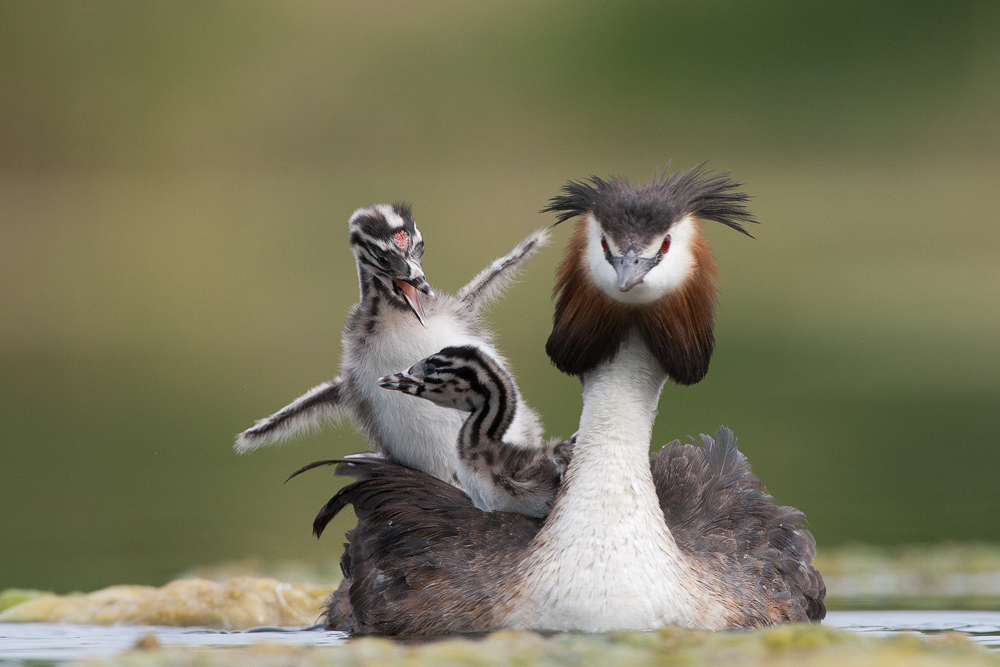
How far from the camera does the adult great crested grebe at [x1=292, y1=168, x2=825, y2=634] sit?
7.41m

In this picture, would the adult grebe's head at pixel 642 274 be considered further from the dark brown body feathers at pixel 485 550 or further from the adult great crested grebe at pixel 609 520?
the dark brown body feathers at pixel 485 550

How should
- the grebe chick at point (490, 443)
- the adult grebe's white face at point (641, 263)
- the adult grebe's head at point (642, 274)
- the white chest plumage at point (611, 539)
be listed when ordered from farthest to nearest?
the grebe chick at point (490, 443)
the adult grebe's head at point (642, 274)
the adult grebe's white face at point (641, 263)
the white chest plumage at point (611, 539)

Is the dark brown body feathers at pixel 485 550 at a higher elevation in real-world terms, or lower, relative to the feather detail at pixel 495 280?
lower

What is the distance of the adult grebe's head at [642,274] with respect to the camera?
7.57 meters

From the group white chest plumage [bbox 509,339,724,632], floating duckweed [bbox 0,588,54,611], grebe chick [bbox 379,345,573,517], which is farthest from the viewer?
floating duckweed [bbox 0,588,54,611]

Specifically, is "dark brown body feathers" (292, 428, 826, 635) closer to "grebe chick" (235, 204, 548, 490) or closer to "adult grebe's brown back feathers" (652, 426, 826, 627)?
"adult grebe's brown back feathers" (652, 426, 826, 627)

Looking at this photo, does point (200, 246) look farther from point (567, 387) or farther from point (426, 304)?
point (426, 304)

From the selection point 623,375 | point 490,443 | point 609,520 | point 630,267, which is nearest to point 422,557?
point 490,443

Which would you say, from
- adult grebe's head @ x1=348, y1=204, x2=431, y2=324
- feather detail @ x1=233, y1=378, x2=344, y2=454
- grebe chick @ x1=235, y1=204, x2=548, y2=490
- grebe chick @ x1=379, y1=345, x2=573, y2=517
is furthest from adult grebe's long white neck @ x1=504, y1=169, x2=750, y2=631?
feather detail @ x1=233, y1=378, x2=344, y2=454

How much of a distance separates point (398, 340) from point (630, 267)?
236cm

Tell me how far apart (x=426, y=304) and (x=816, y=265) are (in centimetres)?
3295

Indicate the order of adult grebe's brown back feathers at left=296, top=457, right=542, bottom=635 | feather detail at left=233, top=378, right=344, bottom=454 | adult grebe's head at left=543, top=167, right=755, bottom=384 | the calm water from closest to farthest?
adult grebe's head at left=543, top=167, right=755, bottom=384 < adult grebe's brown back feathers at left=296, top=457, right=542, bottom=635 < the calm water < feather detail at left=233, top=378, right=344, bottom=454

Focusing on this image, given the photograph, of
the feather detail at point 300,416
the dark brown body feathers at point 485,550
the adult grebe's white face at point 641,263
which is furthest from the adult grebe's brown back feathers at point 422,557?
the adult grebe's white face at point 641,263

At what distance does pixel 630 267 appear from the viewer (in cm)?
742
